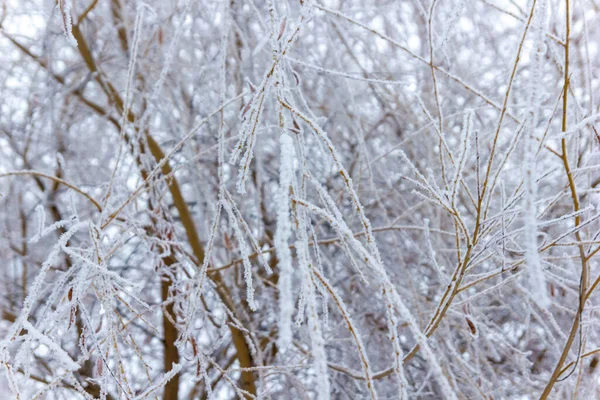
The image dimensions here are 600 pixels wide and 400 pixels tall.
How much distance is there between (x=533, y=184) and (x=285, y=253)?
0.25 meters

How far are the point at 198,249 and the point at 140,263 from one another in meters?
0.44

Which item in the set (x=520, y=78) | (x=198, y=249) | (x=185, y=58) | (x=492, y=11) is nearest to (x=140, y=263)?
(x=198, y=249)

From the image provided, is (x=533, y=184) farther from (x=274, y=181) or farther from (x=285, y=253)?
(x=274, y=181)

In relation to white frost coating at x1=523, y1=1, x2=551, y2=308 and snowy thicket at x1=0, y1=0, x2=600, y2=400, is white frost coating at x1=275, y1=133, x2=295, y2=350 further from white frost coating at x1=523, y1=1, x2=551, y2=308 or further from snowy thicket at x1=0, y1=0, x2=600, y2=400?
snowy thicket at x1=0, y1=0, x2=600, y2=400

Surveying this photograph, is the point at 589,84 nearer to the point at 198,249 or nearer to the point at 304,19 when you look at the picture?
the point at 304,19

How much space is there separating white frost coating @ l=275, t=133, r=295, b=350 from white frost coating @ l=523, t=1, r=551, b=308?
8.4 inches

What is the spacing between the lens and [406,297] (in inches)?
66.2

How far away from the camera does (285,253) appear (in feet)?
1.73

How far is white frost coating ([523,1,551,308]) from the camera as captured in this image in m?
0.51

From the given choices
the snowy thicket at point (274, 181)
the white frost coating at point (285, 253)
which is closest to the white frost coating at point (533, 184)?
the white frost coating at point (285, 253)

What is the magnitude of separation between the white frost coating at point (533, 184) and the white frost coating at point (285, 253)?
212 millimetres

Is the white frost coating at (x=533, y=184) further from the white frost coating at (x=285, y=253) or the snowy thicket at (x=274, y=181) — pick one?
the snowy thicket at (x=274, y=181)

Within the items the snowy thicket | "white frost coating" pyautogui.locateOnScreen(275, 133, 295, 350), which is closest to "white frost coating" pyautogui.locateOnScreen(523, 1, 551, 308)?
"white frost coating" pyautogui.locateOnScreen(275, 133, 295, 350)

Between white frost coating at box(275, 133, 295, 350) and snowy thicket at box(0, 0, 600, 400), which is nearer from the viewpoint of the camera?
white frost coating at box(275, 133, 295, 350)
